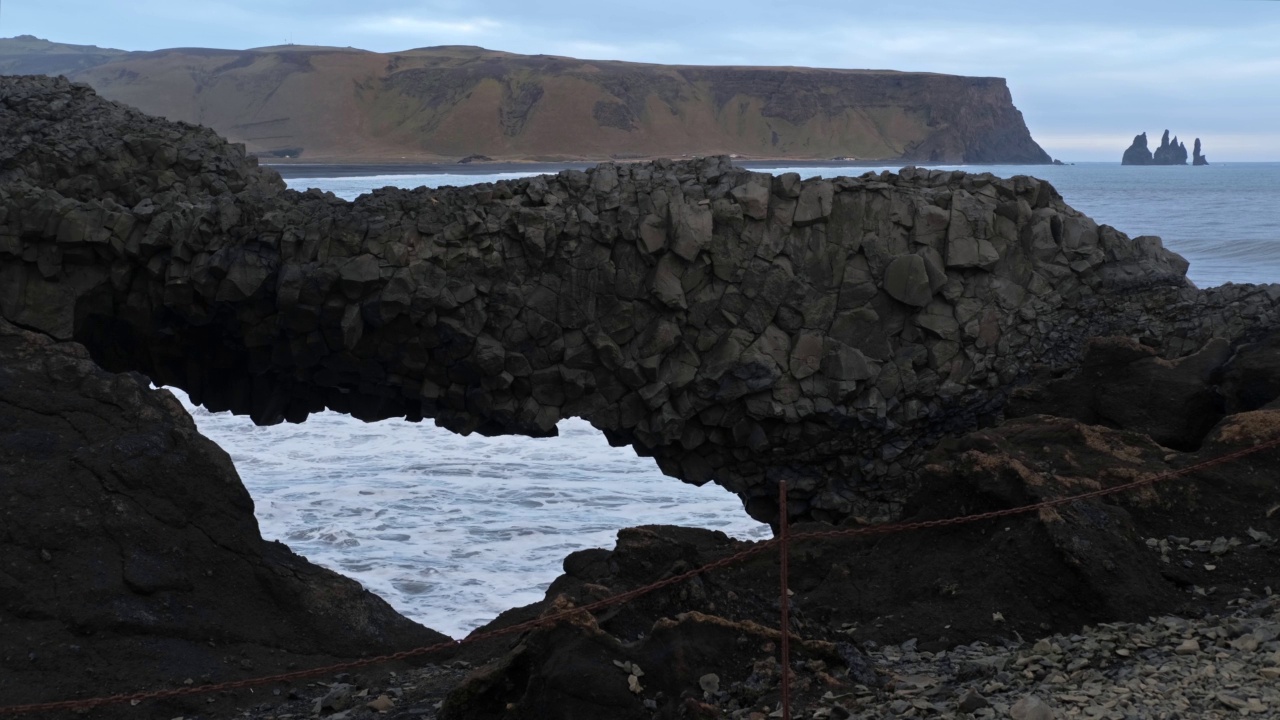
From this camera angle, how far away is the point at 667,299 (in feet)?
43.5

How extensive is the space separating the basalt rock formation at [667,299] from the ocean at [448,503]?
108 cm

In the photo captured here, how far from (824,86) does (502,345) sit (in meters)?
103

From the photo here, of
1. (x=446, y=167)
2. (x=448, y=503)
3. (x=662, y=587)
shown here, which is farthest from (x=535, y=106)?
(x=662, y=587)

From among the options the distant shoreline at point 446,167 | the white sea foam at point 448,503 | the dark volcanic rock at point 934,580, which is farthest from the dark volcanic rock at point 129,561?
the distant shoreline at point 446,167

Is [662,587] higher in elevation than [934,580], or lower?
higher

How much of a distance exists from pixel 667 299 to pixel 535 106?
89.4 m

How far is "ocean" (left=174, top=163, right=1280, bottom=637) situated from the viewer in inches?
445

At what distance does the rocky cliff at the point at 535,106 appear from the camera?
9838 centimetres

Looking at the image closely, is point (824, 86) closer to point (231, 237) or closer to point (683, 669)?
point (231, 237)

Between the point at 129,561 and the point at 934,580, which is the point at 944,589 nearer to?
the point at 934,580

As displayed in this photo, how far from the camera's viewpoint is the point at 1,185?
13133 mm

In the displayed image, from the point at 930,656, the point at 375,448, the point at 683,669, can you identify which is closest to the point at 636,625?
the point at 683,669

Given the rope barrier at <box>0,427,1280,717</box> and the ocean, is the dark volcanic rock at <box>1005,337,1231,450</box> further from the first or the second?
the ocean

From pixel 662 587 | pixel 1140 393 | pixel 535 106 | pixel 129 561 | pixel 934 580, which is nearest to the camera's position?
pixel 662 587
